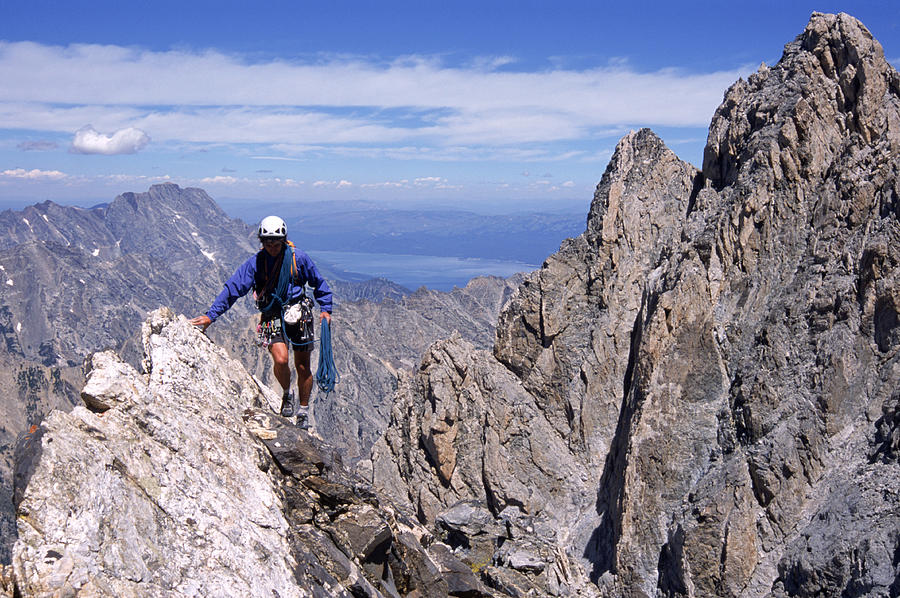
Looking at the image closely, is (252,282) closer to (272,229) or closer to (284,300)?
(284,300)

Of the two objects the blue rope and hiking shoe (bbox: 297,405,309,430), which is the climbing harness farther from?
hiking shoe (bbox: 297,405,309,430)

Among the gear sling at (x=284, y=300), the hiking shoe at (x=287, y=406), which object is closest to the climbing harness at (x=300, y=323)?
the gear sling at (x=284, y=300)

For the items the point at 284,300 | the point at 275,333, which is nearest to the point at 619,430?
the point at 275,333

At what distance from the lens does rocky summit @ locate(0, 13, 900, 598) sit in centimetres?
1085

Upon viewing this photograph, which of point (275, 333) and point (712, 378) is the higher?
point (275, 333)


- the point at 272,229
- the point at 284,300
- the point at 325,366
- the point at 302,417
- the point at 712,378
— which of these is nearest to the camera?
the point at 272,229

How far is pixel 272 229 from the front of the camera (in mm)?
15117

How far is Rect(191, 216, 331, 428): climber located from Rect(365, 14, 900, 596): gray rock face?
11103 mm

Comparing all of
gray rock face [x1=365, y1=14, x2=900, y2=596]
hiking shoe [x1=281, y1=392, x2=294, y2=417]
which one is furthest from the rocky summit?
hiking shoe [x1=281, y1=392, x2=294, y2=417]

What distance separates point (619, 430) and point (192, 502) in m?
47.1

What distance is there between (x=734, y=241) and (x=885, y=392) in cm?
1459

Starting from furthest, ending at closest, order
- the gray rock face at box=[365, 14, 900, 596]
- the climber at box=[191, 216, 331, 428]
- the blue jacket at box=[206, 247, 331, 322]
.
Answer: the gray rock face at box=[365, 14, 900, 596]
the climber at box=[191, 216, 331, 428]
the blue jacket at box=[206, 247, 331, 322]

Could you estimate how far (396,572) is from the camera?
1463cm

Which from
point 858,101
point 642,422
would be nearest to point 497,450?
point 642,422
